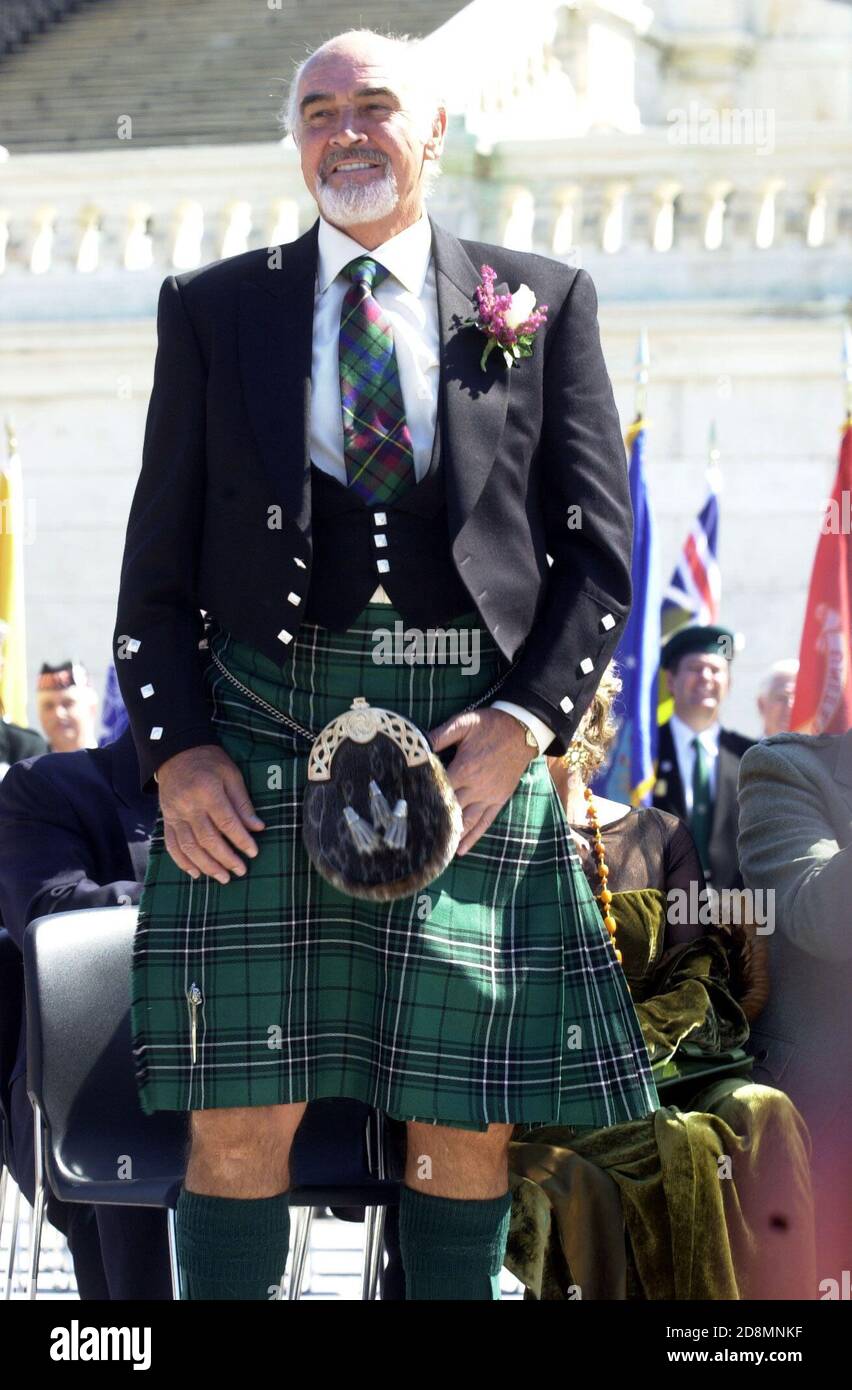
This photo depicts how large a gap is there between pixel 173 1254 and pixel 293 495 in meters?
1.27

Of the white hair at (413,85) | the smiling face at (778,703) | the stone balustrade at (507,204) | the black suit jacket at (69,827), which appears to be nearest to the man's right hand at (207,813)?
the white hair at (413,85)

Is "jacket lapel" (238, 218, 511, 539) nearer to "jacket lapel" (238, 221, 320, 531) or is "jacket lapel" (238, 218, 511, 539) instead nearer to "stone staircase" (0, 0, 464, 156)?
"jacket lapel" (238, 221, 320, 531)

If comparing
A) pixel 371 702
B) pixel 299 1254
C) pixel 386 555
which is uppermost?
pixel 386 555

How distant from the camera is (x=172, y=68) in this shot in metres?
15.5

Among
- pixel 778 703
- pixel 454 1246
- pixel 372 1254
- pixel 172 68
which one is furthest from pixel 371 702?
pixel 172 68

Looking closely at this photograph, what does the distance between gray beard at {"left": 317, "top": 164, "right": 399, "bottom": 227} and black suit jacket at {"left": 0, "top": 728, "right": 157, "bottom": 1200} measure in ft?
6.03

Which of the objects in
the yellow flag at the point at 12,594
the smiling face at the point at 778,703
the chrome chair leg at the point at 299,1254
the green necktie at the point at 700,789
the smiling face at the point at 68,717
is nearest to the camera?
the chrome chair leg at the point at 299,1254

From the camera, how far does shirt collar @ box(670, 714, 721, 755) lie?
778 cm

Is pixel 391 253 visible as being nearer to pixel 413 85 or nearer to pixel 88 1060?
pixel 413 85

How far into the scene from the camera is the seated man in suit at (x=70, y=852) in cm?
432

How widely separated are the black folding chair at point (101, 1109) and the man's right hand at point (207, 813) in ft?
3.49

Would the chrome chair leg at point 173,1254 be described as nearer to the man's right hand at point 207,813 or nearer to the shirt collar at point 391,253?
the man's right hand at point 207,813

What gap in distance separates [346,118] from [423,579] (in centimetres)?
63
